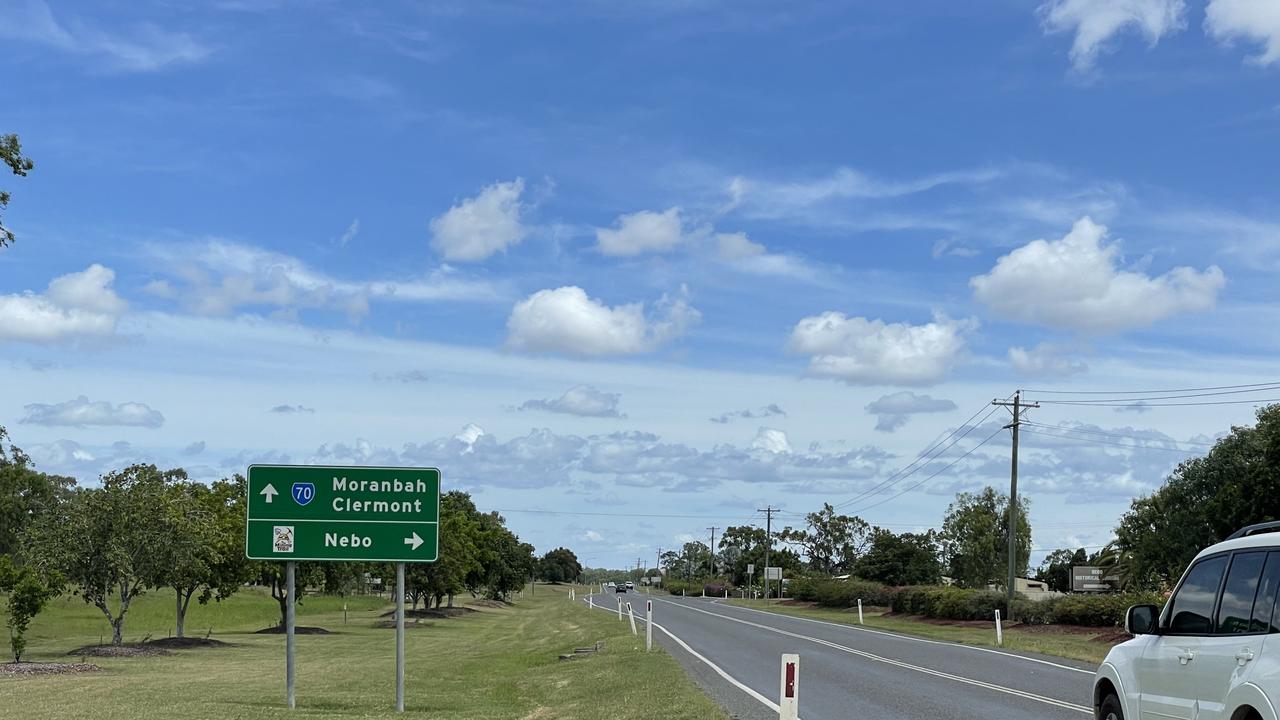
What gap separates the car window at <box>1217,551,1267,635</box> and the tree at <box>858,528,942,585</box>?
10195 centimetres

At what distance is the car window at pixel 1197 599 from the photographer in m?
8.45

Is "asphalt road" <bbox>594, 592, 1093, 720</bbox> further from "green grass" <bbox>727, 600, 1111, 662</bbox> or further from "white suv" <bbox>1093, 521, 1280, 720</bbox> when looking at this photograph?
"white suv" <bbox>1093, 521, 1280, 720</bbox>

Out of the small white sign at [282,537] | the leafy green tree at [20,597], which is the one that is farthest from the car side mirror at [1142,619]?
the leafy green tree at [20,597]

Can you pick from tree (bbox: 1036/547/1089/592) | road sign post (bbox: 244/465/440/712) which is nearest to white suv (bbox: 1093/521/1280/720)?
road sign post (bbox: 244/465/440/712)

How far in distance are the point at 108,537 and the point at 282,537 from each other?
2257cm

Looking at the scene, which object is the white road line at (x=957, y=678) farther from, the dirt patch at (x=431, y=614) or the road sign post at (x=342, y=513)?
the dirt patch at (x=431, y=614)

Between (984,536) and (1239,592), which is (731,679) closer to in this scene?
(1239,592)

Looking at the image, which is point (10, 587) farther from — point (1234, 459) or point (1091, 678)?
point (1234, 459)

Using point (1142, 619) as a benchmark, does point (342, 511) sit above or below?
above

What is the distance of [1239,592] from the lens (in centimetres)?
800

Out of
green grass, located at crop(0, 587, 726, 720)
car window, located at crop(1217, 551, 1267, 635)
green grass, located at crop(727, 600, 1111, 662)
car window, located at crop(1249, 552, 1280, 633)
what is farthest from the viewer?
green grass, located at crop(727, 600, 1111, 662)

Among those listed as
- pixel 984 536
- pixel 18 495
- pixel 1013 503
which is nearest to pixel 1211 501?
pixel 1013 503

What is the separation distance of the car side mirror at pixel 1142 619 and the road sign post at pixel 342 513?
12485 millimetres

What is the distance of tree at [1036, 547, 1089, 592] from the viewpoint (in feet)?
451
